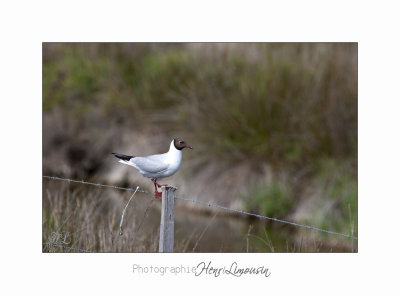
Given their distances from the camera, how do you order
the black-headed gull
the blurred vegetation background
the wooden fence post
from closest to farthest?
the wooden fence post, the black-headed gull, the blurred vegetation background

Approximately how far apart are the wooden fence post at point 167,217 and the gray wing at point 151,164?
0.21 meters

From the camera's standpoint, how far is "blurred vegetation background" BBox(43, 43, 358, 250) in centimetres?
682

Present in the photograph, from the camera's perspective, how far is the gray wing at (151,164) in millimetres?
3248

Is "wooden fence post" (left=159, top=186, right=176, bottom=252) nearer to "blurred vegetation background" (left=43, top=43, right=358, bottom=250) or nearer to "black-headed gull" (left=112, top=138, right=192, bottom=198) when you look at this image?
"black-headed gull" (left=112, top=138, right=192, bottom=198)

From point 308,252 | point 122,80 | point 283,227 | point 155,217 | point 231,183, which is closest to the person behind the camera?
point 308,252

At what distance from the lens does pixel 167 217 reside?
3115 mm

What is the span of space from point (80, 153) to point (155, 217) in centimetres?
318

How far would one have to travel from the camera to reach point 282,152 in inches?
285

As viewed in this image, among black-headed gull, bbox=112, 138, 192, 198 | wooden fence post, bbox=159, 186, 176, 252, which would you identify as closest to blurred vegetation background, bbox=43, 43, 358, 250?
black-headed gull, bbox=112, 138, 192, 198

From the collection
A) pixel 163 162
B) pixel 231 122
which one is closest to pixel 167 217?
pixel 163 162

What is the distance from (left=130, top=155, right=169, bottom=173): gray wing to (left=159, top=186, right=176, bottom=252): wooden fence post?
207 mm

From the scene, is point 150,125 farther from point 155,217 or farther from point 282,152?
point 155,217

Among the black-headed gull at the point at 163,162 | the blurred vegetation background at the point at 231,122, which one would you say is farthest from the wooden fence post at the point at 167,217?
the blurred vegetation background at the point at 231,122

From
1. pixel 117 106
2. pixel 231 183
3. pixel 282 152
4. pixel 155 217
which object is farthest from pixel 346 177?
pixel 117 106
